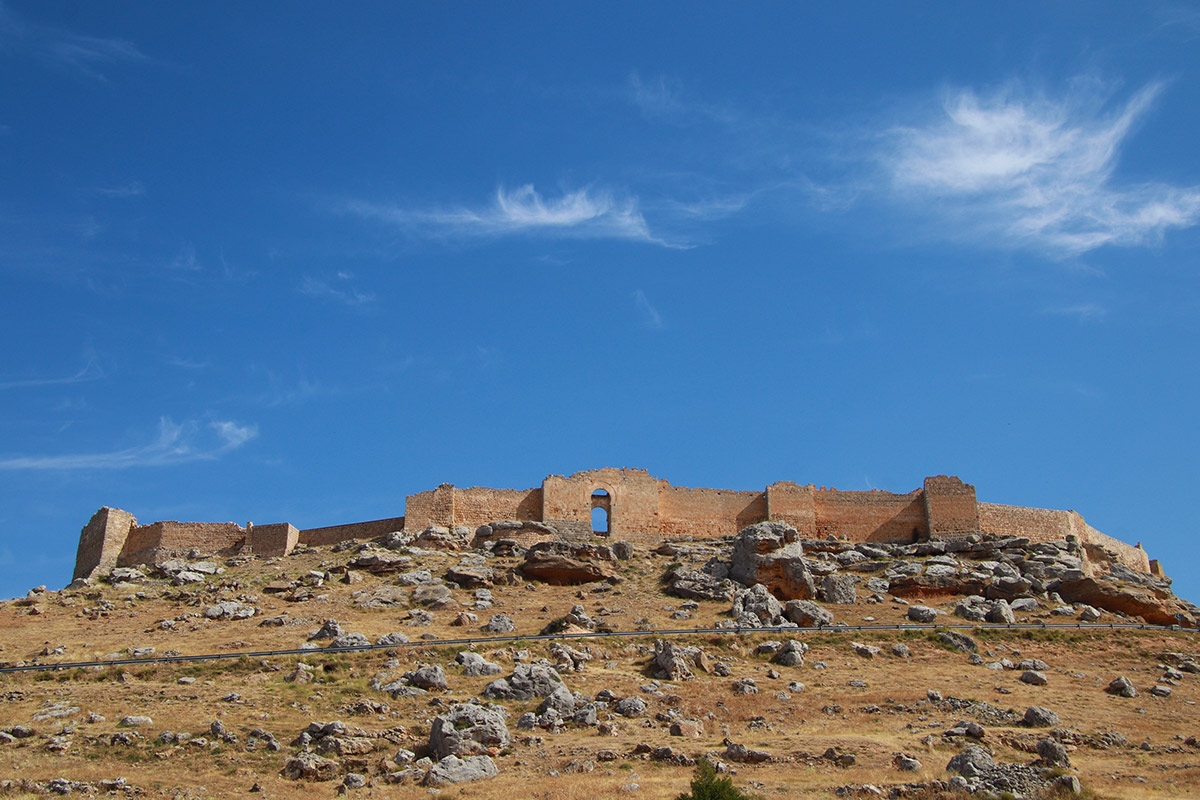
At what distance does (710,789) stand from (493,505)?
88.2 feet

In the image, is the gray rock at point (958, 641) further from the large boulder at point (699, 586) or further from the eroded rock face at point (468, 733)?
the eroded rock face at point (468, 733)

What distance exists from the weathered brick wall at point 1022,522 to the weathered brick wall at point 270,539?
26.1 metres

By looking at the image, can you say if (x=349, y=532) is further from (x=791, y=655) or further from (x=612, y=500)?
(x=791, y=655)

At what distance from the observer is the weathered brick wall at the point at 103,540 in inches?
1668

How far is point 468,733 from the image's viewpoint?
22.3 metres

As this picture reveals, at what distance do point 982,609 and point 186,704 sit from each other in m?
21.8

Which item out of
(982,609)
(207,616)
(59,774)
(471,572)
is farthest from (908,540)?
(59,774)

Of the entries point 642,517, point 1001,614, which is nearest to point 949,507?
point 642,517

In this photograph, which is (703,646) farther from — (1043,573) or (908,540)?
(908,540)

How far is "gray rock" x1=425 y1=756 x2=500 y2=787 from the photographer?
20.7 meters

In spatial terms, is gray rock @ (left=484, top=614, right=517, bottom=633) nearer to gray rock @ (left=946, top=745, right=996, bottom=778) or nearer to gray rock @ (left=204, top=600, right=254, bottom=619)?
gray rock @ (left=204, top=600, right=254, bottom=619)

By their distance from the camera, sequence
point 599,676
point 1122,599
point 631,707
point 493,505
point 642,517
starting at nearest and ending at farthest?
point 631,707
point 599,676
point 1122,599
point 493,505
point 642,517

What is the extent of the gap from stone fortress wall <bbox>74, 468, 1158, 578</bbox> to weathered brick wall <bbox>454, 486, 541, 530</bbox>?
4cm

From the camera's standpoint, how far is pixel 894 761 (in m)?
21.5
